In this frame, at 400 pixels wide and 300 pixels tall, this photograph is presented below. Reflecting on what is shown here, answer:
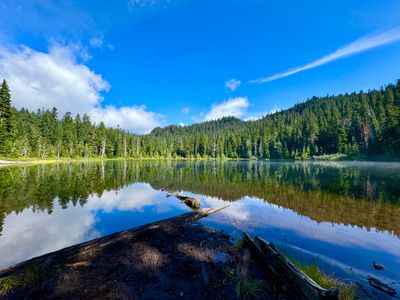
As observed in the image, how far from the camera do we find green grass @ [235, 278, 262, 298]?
6598 mm

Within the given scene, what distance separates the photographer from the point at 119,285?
6.87 m

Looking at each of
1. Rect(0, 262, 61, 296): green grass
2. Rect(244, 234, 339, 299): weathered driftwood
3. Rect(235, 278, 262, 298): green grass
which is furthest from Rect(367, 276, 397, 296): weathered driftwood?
Rect(0, 262, 61, 296): green grass

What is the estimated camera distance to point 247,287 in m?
6.74

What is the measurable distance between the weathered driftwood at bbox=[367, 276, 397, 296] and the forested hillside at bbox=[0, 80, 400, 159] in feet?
251

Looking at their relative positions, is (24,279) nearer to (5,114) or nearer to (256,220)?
(256,220)

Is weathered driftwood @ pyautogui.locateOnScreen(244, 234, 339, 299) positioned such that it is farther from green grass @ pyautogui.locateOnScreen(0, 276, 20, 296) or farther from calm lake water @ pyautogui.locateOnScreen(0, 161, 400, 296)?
green grass @ pyautogui.locateOnScreen(0, 276, 20, 296)

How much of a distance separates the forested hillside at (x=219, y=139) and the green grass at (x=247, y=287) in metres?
73.7

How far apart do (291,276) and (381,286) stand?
433cm

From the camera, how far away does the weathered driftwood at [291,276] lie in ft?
15.8

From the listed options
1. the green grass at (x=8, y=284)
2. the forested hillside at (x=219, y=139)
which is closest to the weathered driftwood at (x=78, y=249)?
the green grass at (x=8, y=284)

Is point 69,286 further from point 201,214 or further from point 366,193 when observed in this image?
point 366,193

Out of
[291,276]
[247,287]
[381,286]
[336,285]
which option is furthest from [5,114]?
[381,286]

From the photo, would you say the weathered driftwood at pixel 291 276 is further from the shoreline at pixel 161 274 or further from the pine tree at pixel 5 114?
the pine tree at pixel 5 114

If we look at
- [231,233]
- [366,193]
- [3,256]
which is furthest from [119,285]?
[366,193]
